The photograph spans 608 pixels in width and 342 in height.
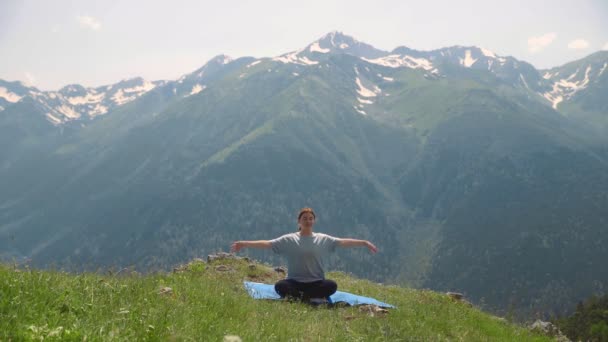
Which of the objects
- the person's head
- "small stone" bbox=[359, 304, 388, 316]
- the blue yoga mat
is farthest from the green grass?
the person's head

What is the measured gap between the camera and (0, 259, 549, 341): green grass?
21.6 ft

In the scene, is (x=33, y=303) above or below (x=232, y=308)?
above

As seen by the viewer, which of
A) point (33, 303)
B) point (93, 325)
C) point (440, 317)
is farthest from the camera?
point (440, 317)

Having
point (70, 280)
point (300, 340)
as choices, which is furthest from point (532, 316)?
point (70, 280)

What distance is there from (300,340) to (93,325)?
3.60 meters

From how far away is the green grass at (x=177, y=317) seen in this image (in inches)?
259

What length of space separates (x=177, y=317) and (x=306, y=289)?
778cm

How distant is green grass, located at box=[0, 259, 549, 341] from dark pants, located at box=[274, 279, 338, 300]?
98cm

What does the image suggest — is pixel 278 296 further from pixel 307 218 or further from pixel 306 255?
pixel 307 218

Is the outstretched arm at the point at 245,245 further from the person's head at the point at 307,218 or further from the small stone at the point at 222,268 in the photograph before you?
the small stone at the point at 222,268

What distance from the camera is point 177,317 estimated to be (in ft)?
26.1

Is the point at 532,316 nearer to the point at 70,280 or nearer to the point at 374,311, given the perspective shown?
the point at 374,311

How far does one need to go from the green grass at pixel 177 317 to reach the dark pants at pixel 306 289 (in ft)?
3.21

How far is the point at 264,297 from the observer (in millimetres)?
14883
